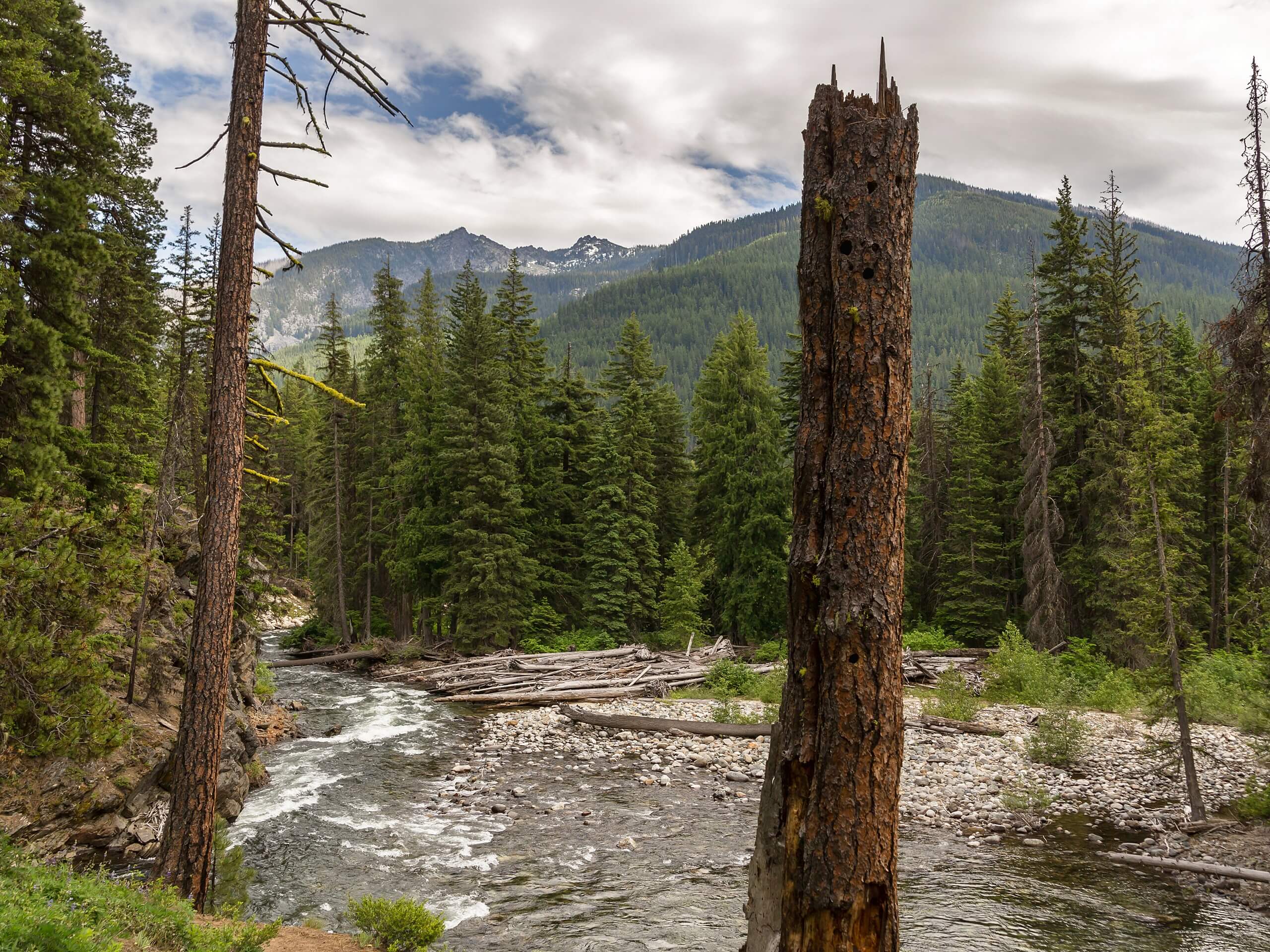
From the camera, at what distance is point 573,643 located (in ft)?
99.3

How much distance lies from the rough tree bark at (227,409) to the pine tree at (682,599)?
22.6 m

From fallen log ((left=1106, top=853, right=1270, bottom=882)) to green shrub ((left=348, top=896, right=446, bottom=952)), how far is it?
8.66 metres

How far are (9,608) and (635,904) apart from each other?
8.19 m

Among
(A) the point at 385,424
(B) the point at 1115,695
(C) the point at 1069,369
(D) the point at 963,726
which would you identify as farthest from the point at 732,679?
(A) the point at 385,424

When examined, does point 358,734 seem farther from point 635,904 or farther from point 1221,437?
point 1221,437

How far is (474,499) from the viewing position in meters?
30.2

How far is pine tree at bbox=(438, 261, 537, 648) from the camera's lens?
98.4ft

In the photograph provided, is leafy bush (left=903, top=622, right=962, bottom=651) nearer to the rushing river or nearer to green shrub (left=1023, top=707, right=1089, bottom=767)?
green shrub (left=1023, top=707, right=1089, bottom=767)

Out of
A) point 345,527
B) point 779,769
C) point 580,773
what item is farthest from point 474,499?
point 779,769

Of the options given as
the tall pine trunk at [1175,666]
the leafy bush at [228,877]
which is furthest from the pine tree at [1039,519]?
the leafy bush at [228,877]

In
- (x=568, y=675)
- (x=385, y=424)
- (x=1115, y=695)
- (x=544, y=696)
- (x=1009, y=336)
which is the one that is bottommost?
(x=544, y=696)

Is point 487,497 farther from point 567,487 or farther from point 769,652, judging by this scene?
point 769,652

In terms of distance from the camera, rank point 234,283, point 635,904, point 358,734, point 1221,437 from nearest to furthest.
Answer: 1. point 234,283
2. point 635,904
3. point 358,734
4. point 1221,437

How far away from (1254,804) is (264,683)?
73.8 feet
